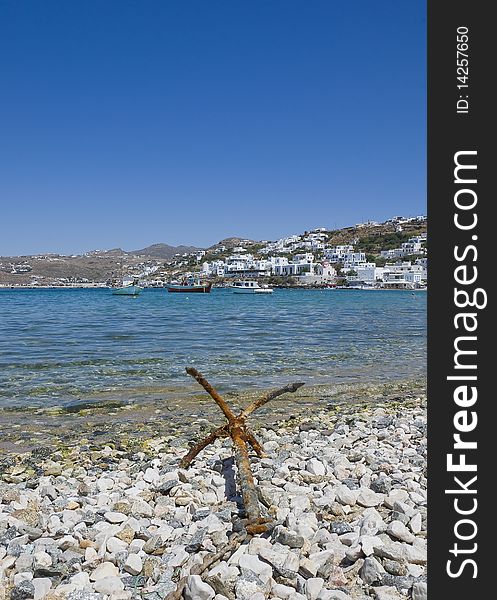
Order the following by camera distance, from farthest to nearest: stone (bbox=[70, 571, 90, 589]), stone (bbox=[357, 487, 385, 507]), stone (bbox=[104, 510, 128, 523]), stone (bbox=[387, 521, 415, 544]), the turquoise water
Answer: the turquoise water < stone (bbox=[357, 487, 385, 507]) < stone (bbox=[104, 510, 128, 523]) < stone (bbox=[387, 521, 415, 544]) < stone (bbox=[70, 571, 90, 589])

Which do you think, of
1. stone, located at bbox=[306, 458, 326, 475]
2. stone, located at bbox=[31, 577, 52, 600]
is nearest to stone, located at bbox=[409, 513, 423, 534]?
stone, located at bbox=[306, 458, 326, 475]

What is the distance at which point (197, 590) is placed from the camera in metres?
3.36

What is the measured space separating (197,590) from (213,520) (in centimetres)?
113

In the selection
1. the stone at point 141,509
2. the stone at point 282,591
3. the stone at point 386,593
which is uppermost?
the stone at point 386,593

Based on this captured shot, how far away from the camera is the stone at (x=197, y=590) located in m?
3.35

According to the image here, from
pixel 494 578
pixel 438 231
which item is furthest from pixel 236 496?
Answer: pixel 438 231

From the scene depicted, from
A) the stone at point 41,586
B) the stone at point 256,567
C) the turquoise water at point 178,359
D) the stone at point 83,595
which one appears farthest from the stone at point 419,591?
the turquoise water at point 178,359

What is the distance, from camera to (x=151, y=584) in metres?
3.65

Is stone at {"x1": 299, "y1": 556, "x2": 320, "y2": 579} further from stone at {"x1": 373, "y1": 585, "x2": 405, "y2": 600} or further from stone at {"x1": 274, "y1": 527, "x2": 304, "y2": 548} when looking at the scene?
stone at {"x1": 373, "y1": 585, "x2": 405, "y2": 600}

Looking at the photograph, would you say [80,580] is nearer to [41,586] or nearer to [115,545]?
[41,586]

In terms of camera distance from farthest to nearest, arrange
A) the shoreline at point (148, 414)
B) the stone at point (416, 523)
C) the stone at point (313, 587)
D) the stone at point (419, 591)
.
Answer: the shoreline at point (148, 414), the stone at point (416, 523), the stone at point (313, 587), the stone at point (419, 591)

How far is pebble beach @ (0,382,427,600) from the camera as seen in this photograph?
3543 millimetres

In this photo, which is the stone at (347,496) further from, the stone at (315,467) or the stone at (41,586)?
the stone at (41,586)

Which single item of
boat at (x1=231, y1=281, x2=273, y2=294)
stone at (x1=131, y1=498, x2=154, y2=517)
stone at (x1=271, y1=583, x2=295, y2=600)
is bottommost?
stone at (x1=131, y1=498, x2=154, y2=517)
